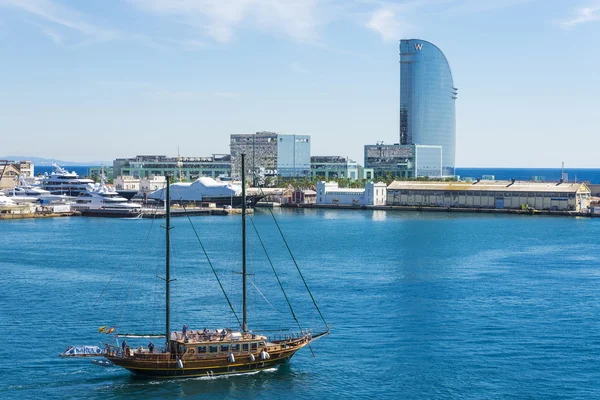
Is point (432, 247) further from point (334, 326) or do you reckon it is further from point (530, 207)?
point (530, 207)

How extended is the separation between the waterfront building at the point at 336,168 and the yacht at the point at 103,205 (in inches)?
2110

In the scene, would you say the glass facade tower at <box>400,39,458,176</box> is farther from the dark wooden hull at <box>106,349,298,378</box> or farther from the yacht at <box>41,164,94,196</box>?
the dark wooden hull at <box>106,349,298,378</box>

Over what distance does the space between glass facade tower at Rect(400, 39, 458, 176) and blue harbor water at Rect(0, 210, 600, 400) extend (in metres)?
104

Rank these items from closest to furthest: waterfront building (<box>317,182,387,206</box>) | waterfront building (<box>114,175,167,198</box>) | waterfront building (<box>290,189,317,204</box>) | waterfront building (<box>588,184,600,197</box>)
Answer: waterfront building (<box>317,182,387,206</box>)
waterfront building (<box>588,184,600,197</box>)
waterfront building (<box>290,189,317,204</box>)
waterfront building (<box>114,175,167,198</box>)

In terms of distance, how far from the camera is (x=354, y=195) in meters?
102

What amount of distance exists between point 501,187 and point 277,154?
2311 inches

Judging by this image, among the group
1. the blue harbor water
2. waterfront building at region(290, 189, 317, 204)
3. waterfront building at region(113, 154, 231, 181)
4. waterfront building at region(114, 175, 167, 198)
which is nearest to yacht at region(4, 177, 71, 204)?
waterfront building at region(114, 175, 167, 198)

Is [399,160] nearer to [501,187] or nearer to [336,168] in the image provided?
[336,168]

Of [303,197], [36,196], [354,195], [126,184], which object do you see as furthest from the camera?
[126,184]

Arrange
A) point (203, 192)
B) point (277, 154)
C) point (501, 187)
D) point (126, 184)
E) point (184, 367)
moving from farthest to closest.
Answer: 1. point (277, 154)
2. point (126, 184)
3. point (203, 192)
4. point (501, 187)
5. point (184, 367)

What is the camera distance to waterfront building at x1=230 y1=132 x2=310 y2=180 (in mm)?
145625

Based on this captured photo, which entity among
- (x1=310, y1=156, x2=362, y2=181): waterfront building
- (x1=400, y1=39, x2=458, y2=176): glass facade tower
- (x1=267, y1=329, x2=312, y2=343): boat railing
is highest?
(x1=400, y1=39, x2=458, y2=176): glass facade tower

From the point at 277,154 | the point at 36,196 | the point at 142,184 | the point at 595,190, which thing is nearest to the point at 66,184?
the point at 36,196

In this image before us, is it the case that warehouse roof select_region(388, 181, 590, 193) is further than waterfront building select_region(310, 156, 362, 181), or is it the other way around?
waterfront building select_region(310, 156, 362, 181)
